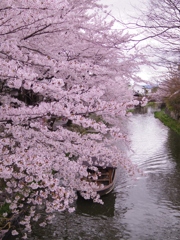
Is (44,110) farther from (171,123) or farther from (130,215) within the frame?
(171,123)

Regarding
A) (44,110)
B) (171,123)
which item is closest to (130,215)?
(44,110)

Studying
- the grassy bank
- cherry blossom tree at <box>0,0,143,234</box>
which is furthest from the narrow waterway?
the grassy bank

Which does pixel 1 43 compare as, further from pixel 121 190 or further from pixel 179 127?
pixel 179 127

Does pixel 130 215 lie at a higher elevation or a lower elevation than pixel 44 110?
lower

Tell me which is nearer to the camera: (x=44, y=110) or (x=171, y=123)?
(x=44, y=110)

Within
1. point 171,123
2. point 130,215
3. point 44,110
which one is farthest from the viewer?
point 171,123

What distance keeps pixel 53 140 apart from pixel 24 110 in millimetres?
1065

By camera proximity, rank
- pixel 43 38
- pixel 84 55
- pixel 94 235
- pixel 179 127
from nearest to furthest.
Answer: pixel 43 38 < pixel 94 235 < pixel 84 55 < pixel 179 127

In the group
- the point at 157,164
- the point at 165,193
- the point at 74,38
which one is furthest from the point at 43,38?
the point at 157,164

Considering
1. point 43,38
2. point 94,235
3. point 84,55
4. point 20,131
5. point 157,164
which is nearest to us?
point 20,131

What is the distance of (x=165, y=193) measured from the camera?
1049 cm

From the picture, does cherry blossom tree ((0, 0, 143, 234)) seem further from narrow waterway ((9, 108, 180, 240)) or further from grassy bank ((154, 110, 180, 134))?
grassy bank ((154, 110, 180, 134))

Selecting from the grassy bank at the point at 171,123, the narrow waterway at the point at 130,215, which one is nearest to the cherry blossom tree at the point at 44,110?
the narrow waterway at the point at 130,215

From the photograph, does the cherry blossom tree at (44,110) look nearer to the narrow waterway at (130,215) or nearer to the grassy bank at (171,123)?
the narrow waterway at (130,215)
